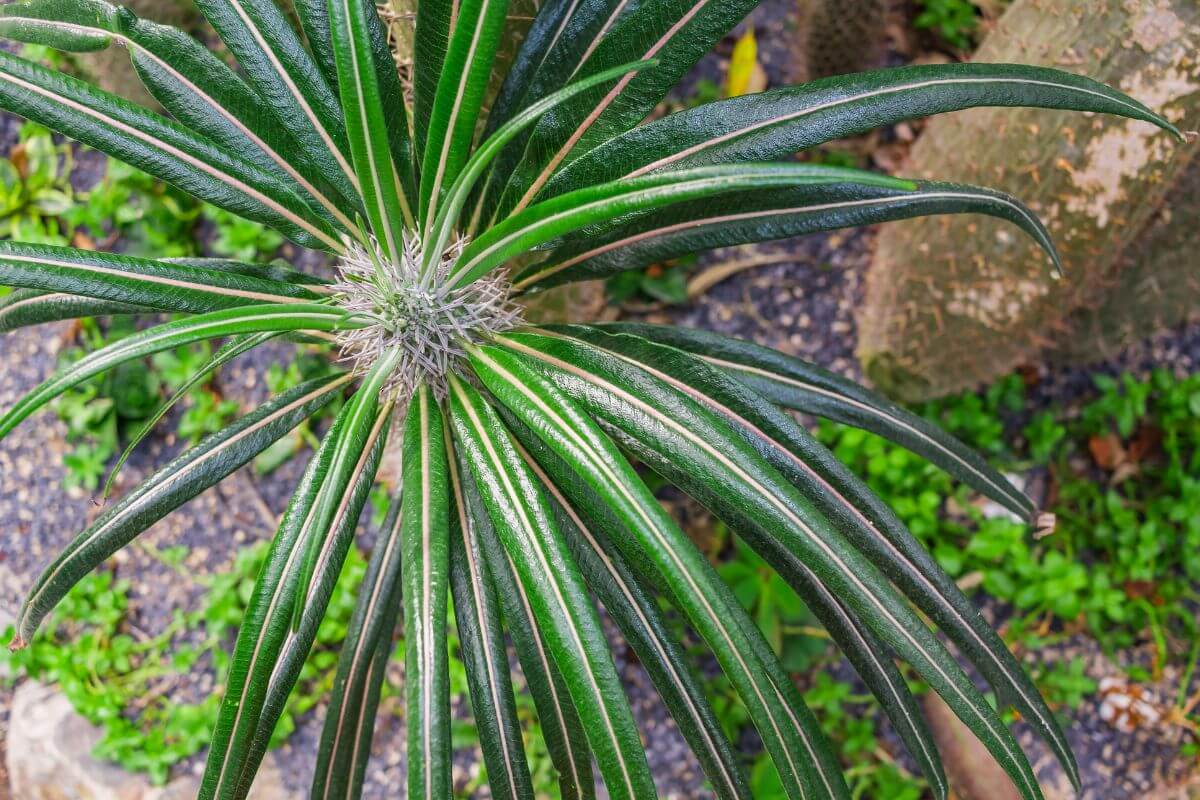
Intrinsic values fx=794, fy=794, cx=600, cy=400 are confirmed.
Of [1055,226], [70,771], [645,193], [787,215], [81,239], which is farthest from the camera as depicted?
[81,239]

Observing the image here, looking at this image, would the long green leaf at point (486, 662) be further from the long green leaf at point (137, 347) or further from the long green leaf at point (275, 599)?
Result: the long green leaf at point (137, 347)

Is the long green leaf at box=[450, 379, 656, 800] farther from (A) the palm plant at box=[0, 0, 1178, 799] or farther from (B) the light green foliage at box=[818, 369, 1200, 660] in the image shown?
(B) the light green foliage at box=[818, 369, 1200, 660]

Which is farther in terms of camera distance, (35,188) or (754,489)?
(35,188)

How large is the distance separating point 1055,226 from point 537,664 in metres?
1.15

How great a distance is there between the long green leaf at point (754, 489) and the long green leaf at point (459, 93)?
0.21m

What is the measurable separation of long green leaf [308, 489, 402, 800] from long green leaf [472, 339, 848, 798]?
17.3 inches

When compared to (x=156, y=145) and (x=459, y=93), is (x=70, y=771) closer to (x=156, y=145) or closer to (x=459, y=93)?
(x=156, y=145)

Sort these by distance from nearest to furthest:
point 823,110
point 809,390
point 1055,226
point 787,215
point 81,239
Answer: point 823,110, point 787,215, point 809,390, point 1055,226, point 81,239

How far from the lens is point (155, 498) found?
0.91m

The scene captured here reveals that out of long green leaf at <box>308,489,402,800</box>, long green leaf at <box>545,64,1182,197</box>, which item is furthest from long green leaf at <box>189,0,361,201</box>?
long green leaf at <box>308,489,402,800</box>

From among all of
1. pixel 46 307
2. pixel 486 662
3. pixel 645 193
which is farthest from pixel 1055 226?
pixel 46 307

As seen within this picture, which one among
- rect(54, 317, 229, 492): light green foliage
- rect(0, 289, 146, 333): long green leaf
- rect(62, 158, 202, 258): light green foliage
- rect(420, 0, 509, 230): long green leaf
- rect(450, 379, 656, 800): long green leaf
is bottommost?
rect(450, 379, 656, 800): long green leaf

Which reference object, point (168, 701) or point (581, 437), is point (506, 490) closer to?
point (581, 437)

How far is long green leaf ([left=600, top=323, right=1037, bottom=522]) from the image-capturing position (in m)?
1.04
